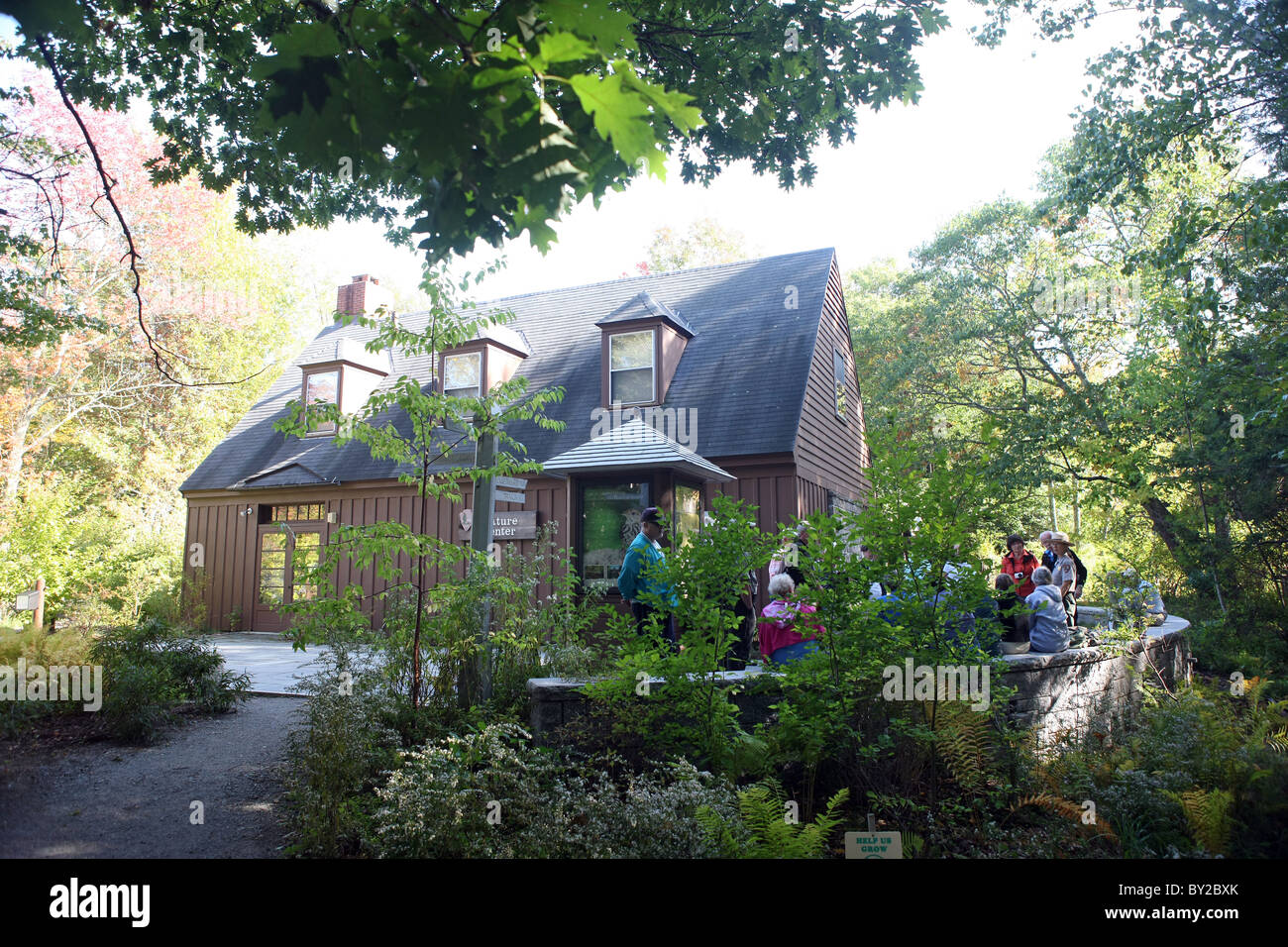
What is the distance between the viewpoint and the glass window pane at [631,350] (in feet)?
48.2

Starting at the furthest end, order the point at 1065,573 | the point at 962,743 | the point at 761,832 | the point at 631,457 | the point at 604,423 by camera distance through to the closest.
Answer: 1. the point at 604,423
2. the point at 631,457
3. the point at 1065,573
4. the point at 962,743
5. the point at 761,832

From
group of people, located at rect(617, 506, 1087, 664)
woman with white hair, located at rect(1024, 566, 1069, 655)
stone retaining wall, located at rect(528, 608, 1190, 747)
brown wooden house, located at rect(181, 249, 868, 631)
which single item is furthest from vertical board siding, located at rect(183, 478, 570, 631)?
woman with white hair, located at rect(1024, 566, 1069, 655)

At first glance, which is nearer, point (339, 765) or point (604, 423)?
point (339, 765)

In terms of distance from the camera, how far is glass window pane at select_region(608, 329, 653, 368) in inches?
579

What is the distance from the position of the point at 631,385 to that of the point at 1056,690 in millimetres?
10044

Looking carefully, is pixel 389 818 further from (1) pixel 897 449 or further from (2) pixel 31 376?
(2) pixel 31 376

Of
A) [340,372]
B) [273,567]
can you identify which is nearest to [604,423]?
[340,372]

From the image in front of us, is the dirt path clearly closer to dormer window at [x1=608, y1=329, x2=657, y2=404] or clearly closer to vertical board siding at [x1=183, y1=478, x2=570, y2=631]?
vertical board siding at [x1=183, y1=478, x2=570, y2=631]

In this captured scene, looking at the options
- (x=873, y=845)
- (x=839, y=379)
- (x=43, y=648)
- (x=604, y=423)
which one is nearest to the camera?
(x=873, y=845)

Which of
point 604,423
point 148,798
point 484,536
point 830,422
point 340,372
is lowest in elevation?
point 148,798

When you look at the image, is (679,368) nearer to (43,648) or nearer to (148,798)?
(43,648)

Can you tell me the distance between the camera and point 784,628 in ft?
17.8
